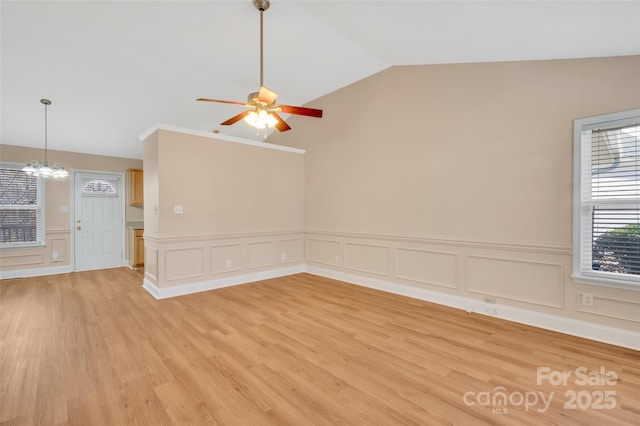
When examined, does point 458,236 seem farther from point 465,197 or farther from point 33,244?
point 33,244

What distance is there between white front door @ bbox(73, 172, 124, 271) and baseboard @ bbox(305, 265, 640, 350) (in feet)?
19.0

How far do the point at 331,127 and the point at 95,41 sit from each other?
3.44 meters

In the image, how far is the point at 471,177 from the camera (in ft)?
11.5

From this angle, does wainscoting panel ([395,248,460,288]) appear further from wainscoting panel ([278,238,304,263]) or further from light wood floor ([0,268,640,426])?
wainscoting panel ([278,238,304,263])

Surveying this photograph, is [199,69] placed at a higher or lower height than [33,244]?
higher

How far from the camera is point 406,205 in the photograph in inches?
164

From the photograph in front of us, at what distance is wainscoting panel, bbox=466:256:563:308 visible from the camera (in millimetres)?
2980

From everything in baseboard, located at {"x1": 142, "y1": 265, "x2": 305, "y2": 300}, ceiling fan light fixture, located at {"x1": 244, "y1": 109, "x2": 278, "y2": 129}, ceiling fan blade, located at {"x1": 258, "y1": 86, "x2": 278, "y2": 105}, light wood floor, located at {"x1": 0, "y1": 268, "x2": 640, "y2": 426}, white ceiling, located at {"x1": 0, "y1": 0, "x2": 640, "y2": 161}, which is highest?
white ceiling, located at {"x1": 0, "y1": 0, "x2": 640, "y2": 161}

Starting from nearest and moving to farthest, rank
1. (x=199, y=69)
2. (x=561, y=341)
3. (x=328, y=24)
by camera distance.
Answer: (x=561, y=341) → (x=328, y=24) → (x=199, y=69)

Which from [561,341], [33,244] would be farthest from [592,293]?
[33,244]

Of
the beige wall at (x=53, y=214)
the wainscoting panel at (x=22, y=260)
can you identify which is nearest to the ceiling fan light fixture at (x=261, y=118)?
the beige wall at (x=53, y=214)

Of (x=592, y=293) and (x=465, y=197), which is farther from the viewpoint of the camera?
(x=465, y=197)

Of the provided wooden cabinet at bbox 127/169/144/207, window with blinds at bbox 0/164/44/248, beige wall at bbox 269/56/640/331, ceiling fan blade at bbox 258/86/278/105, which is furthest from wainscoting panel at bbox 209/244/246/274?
window with blinds at bbox 0/164/44/248

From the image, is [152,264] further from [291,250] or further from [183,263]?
[291,250]
